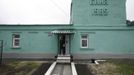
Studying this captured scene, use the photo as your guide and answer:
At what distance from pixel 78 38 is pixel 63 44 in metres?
1.89

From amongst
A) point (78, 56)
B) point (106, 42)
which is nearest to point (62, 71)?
point (78, 56)

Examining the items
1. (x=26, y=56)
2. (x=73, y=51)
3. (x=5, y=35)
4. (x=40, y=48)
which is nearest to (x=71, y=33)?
(x=73, y=51)

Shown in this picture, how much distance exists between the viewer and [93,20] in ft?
82.5

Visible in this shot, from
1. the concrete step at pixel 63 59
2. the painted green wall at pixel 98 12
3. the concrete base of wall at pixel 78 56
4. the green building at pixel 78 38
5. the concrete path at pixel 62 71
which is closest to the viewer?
the concrete path at pixel 62 71

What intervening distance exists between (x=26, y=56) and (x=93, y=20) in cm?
895

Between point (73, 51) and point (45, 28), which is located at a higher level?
point (45, 28)

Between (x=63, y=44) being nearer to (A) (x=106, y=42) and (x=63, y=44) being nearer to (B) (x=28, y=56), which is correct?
(B) (x=28, y=56)

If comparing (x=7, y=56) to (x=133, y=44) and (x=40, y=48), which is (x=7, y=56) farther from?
(x=133, y=44)

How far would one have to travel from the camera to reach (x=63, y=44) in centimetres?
2475

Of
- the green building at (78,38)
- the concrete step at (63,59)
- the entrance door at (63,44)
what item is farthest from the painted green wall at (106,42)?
the concrete step at (63,59)

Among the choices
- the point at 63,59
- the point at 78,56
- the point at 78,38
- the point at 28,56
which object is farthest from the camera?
the point at 28,56

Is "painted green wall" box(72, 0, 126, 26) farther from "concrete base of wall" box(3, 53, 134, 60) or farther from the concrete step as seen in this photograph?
the concrete step

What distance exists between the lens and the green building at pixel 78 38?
80.4 feet

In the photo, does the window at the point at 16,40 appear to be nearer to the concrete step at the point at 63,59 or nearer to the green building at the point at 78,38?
the green building at the point at 78,38
